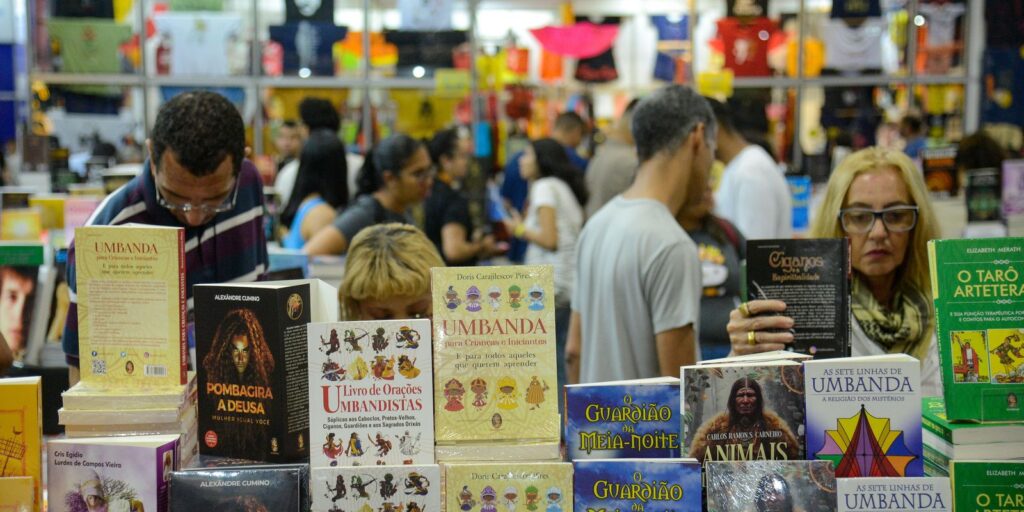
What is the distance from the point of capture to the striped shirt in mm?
2562

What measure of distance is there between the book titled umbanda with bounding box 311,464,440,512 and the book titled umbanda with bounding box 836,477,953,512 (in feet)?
2.14

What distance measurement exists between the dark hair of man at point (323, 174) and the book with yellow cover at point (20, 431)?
3125 mm

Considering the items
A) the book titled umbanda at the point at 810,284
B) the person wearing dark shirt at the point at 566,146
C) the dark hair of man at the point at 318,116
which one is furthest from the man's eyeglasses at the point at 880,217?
the person wearing dark shirt at the point at 566,146

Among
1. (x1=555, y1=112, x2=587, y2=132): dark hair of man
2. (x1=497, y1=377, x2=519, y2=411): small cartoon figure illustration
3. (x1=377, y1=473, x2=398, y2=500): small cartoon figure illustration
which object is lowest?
(x1=377, y1=473, x2=398, y2=500): small cartoon figure illustration

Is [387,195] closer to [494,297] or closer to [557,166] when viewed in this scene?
[557,166]

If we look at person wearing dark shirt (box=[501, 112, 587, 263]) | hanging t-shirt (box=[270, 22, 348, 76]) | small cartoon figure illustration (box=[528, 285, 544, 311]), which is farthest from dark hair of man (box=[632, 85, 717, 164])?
hanging t-shirt (box=[270, 22, 348, 76])

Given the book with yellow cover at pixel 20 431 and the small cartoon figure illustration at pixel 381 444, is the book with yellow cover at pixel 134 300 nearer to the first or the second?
the book with yellow cover at pixel 20 431

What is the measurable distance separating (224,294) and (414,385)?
14.4 inches

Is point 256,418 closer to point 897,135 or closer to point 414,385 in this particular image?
point 414,385

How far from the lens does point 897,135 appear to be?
9.31 m

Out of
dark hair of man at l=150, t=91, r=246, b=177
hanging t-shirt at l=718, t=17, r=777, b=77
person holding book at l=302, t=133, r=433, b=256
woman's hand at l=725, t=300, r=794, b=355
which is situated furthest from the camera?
hanging t-shirt at l=718, t=17, r=777, b=77

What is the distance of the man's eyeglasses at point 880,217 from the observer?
8.21 feet

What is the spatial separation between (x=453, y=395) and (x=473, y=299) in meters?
0.17

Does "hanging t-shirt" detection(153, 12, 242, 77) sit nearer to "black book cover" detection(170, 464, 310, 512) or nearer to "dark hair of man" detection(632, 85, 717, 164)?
"dark hair of man" detection(632, 85, 717, 164)
